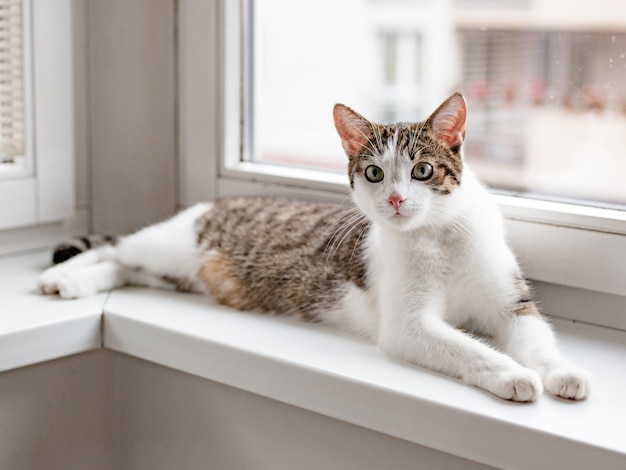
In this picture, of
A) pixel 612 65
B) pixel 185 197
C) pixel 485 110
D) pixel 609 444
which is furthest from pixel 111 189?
pixel 609 444

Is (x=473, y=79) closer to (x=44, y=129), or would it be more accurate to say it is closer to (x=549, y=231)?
(x=549, y=231)

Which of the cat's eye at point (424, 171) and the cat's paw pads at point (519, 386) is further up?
the cat's eye at point (424, 171)

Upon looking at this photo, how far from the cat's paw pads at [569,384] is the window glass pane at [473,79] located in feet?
1.38

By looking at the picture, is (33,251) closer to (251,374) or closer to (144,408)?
(144,408)

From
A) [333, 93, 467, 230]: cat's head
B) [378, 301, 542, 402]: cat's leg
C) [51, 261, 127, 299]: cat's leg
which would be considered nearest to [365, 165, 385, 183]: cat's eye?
[333, 93, 467, 230]: cat's head

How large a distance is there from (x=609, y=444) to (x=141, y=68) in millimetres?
1326

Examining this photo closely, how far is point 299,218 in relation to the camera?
1487 millimetres

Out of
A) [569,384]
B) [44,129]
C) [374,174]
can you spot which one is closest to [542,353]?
[569,384]

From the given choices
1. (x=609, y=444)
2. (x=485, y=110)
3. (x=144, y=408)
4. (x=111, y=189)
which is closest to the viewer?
(x=609, y=444)

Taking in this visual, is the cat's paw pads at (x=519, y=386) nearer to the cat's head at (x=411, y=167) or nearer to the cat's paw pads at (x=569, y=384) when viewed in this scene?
the cat's paw pads at (x=569, y=384)

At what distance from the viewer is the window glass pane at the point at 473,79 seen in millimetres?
1326

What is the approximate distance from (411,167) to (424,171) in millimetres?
21

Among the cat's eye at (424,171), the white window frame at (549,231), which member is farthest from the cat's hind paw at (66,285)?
the cat's eye at (424,171)

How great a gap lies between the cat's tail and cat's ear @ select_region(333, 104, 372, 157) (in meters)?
0.64
